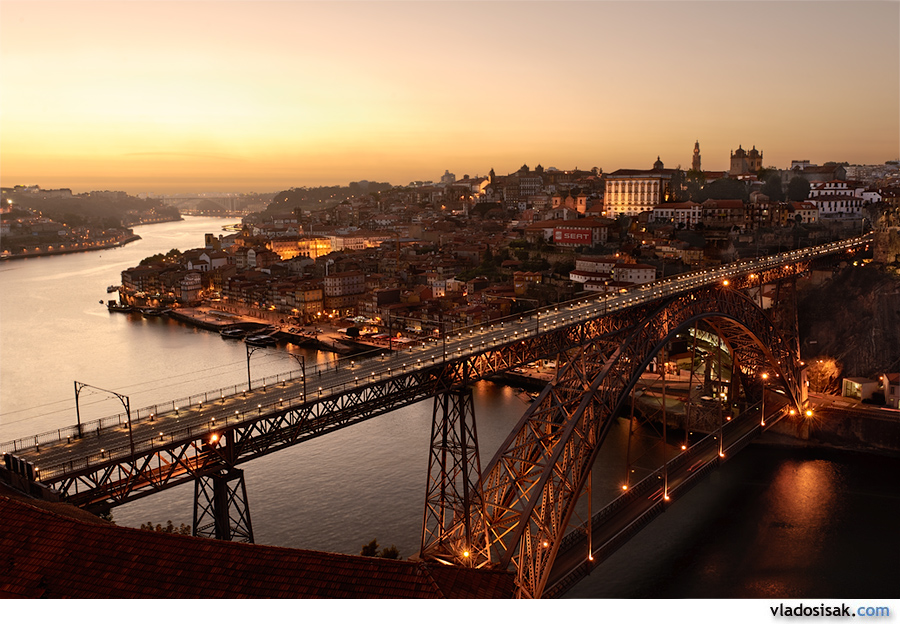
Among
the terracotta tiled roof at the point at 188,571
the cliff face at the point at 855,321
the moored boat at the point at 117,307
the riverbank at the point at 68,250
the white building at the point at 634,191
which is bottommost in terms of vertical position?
the moored boat at the point at 117,307

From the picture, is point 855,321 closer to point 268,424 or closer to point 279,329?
point 268,424

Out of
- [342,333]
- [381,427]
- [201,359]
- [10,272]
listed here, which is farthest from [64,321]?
[10,272]

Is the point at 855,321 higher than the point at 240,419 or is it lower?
lower

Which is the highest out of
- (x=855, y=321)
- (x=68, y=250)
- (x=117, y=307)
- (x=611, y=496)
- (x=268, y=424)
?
(x=68, y=250)

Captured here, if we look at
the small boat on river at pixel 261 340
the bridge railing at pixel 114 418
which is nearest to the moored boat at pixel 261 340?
the small boat on river at pixel 261 340

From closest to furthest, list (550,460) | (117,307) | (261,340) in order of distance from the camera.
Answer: (550,460) < (261,340) < (117,307)

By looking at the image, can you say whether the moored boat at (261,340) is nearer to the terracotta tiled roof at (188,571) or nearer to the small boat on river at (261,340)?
the small boat on river at (261,340)

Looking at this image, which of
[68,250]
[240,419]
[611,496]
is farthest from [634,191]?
[68,250]
